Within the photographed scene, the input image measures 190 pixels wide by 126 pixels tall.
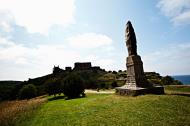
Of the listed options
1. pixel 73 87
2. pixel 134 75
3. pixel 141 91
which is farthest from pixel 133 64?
pixel 73 87

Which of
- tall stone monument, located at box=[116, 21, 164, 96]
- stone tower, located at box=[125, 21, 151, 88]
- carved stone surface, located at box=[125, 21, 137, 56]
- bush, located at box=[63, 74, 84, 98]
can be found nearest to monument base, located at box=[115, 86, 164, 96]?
tall stone monument, located at box=[116, 21, 164, 96]

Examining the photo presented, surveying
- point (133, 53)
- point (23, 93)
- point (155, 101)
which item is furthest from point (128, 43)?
point (23, 93)

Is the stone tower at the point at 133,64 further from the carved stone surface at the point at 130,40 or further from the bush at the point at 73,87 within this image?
the bush at the point at 73,87

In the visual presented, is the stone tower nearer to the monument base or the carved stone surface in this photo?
the carved stone surface

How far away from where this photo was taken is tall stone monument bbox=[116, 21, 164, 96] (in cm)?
2712

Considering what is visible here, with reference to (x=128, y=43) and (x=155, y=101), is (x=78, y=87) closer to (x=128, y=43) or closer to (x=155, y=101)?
(x=128, y=43)

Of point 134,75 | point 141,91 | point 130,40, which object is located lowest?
point 141,91

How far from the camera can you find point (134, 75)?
2936 cm

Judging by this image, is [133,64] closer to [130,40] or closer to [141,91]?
[130,40]

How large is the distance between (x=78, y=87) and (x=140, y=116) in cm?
3022

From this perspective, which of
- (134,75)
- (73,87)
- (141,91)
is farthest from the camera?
(73,87)

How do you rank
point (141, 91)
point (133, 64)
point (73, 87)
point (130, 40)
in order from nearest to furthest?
point (141, 91) < point (133, 64) < point (130, 40) < point (73, 87)

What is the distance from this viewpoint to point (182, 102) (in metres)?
19.8

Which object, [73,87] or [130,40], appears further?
[73,87]
